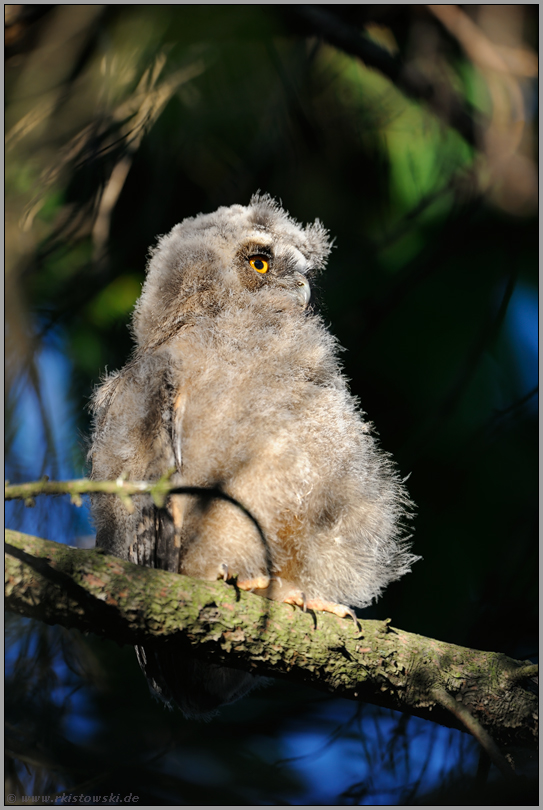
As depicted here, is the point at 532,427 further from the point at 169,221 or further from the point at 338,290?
the point at 169,221

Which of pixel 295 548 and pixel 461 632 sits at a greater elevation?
pixel 295 548

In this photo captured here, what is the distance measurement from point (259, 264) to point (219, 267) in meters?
0.19

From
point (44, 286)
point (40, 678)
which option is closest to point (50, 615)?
point (40, 678)

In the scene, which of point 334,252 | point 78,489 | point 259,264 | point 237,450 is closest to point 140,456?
point 237,450

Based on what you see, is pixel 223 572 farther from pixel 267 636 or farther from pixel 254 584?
pixel 267 636

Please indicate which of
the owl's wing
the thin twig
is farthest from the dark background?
the thin twig

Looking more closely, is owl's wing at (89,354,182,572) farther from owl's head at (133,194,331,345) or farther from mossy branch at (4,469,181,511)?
mossy branch at (4,469,181,511)

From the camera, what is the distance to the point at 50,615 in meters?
1.00

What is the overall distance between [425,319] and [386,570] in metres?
1.14

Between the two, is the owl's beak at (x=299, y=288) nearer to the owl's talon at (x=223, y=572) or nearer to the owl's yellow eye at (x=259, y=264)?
the owl's yellow eye at (x=259, y=264)

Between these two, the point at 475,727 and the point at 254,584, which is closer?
the point at 475,727

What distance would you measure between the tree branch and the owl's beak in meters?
1.07

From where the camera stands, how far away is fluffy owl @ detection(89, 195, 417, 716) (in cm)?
142

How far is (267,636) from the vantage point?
1.19 meters
